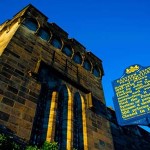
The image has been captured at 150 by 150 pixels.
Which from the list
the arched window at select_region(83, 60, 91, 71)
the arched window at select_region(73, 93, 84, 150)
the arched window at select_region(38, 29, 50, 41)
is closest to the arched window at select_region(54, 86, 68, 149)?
the arched window at select_region(73, 93, 84, 150)

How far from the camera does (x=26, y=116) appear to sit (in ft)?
18.8

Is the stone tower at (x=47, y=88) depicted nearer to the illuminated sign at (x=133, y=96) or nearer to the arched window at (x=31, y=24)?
the arched window at (x=31, y=24)

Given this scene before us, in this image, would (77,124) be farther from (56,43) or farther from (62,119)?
(56,43)

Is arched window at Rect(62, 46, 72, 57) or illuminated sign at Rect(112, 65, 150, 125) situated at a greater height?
arched window at Rect(62, 46, 72, 57)

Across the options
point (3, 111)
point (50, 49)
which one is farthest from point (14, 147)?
point (50, 49)

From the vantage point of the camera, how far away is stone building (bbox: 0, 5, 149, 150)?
231 inches

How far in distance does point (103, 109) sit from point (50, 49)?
3.69 m

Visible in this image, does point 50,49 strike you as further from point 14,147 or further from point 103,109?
point 14,147

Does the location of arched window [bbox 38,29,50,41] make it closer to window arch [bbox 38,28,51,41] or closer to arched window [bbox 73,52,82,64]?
window arch [bbox 38,28,51,41]

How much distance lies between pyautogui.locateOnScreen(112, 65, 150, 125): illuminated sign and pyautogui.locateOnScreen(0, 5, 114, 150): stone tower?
0.98 meters

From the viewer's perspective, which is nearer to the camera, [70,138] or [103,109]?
[70,138]

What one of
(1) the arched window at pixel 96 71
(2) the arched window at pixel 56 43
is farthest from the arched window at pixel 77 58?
(1) the arched window at pixel 96 71

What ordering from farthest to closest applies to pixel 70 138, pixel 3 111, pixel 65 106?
pixel 65 106
pixel 70 138
pixel 3 111

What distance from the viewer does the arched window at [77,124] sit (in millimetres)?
6941
